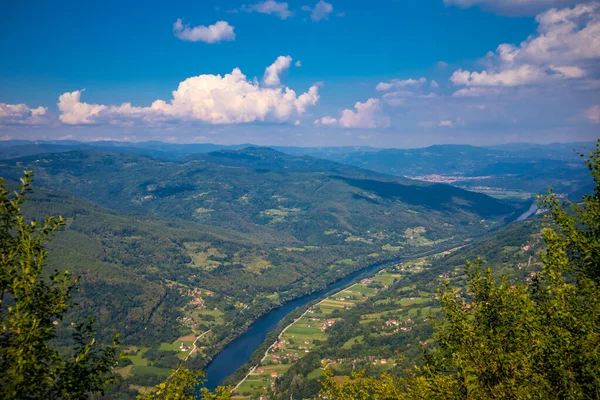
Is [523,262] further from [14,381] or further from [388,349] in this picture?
[14,381]

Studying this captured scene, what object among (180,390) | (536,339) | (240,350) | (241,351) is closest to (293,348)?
(241,351)

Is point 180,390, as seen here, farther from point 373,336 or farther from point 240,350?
point 373,336

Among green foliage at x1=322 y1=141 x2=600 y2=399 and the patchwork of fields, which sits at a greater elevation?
green foliage at x1=322 y1=141 x2=600 y2=399

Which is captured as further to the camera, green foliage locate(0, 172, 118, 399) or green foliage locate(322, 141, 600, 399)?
green foliage locate(322, 141, 600, 399)

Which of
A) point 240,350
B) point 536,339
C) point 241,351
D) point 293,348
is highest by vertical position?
point 536,339

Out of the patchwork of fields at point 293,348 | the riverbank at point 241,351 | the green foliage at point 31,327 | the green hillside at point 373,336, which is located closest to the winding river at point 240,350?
the riverbank at point 241,351

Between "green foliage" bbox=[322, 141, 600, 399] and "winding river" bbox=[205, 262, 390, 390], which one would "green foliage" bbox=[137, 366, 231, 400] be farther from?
"winding river" bbox=[205, 262, 390, 390]

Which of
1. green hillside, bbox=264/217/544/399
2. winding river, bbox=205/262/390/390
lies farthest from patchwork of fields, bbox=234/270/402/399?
winding river, bbox=205/262/390/390

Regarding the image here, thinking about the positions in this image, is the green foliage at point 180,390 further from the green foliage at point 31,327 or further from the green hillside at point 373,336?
the green hillside at point 373,336
